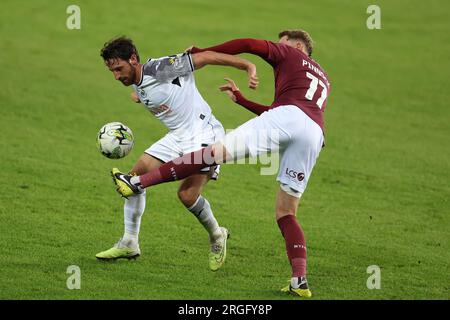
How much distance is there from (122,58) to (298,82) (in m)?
1.93

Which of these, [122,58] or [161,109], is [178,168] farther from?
[122,58]

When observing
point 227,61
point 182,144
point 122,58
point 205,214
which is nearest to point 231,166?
point 205,214

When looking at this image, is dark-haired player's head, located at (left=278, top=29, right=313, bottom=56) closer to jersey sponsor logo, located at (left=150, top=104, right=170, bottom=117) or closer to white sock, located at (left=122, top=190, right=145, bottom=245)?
jersey sponsor logo, located at (left=150, top=104, right=170, bottom=117)

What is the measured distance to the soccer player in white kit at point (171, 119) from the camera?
880 cm

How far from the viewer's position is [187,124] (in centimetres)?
914

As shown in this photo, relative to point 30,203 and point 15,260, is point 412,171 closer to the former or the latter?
point 30,203

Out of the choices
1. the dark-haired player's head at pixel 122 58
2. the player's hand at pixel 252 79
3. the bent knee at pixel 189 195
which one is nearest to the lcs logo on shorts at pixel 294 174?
the player's hand at pixel 252 79

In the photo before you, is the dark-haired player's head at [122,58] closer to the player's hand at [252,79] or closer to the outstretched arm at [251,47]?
the outstretched arm at [251,47]

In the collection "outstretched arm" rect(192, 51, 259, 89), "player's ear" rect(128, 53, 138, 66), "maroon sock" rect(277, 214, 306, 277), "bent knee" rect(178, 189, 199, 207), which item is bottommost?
"maroon sock" rect(277, 214, 306, 277)

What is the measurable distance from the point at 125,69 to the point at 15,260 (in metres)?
2.40

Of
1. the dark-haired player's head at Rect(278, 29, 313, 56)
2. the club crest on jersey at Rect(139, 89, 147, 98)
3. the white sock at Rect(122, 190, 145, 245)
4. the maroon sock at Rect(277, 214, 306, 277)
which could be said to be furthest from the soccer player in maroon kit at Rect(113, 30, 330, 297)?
the white sock at Rect(122, 190, 145, 245)

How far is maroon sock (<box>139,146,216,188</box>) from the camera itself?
26.1 ft

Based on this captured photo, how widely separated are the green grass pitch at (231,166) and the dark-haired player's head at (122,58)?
Result: 2.12 m

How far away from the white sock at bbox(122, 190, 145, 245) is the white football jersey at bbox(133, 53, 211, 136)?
886 millimetres
